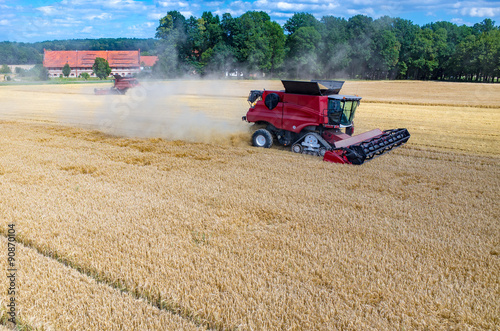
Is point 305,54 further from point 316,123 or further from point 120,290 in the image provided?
point 120,290

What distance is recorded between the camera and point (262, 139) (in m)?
12.1

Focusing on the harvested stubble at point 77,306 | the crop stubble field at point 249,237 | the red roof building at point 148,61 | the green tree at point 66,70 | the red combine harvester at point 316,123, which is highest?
the green tree at point 66,70

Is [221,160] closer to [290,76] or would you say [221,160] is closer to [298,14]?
[290,76]

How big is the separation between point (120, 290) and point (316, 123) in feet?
25.5

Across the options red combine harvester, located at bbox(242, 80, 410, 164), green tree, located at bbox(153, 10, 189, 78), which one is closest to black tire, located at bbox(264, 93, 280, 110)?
red combine harvester, located at bbox(242, 80, 410, 164)

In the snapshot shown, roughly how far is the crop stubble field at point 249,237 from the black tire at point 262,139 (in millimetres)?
417

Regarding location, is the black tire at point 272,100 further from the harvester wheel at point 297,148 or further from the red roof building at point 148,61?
the red roof building at point 148,61

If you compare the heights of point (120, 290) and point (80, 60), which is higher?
point (80, 60)

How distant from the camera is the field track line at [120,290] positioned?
12.8ft

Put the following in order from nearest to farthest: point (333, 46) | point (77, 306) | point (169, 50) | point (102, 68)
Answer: point (77, 306), point (169, 50), point (333, 46), point (102, 68)

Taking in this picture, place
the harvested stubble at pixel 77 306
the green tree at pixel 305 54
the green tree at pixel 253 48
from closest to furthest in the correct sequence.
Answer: the harvested stubble at pixel 77 306, the green tree at pixel 305 54, the green tree at pixel 253 48

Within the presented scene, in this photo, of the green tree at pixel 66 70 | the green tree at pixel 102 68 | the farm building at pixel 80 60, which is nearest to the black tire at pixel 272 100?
the farm building at pixel 80 60

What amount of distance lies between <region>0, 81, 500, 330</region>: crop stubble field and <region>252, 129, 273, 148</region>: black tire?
42 cm

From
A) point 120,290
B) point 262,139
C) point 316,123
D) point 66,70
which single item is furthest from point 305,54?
point 66,70
